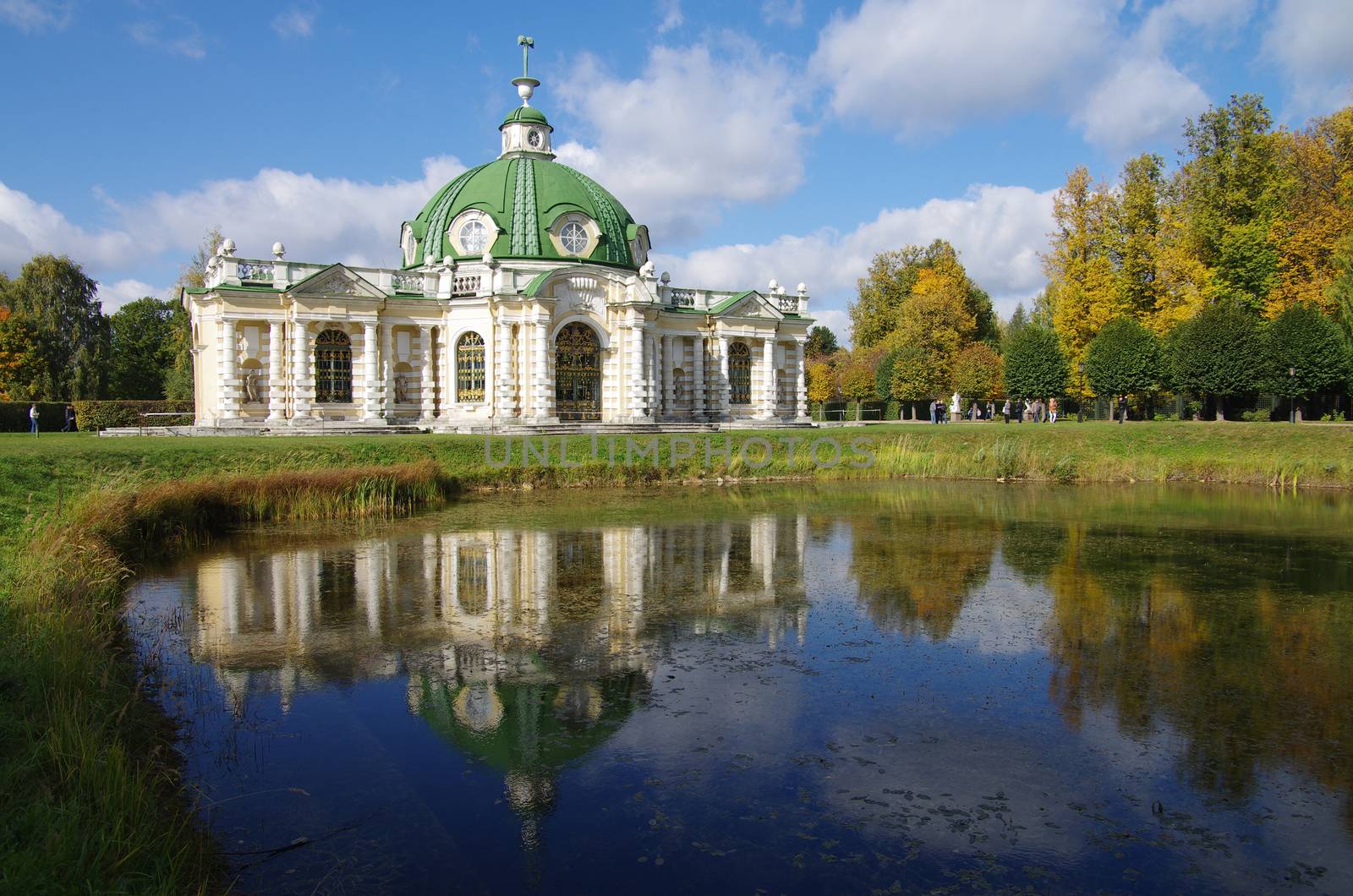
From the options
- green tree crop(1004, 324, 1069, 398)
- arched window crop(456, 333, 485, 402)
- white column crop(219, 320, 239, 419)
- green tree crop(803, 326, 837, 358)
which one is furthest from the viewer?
green tree crop(803, 326, 837, 358)

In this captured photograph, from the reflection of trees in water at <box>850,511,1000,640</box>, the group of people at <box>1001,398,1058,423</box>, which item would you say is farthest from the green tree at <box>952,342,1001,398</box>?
the reflection of trees in water at <box>850,511,1000,640</box>

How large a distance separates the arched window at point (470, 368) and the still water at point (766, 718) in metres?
20.9

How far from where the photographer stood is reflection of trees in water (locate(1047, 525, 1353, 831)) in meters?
6.61

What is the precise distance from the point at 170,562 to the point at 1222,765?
13.4 m

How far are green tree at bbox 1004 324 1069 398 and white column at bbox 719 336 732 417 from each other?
14554mm

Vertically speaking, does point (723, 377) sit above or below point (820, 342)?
below

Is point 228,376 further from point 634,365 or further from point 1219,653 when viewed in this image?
point 1219,653

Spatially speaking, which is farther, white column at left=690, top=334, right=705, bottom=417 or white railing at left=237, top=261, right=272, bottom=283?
white column at left=690, top=334, right=705, bottom=417

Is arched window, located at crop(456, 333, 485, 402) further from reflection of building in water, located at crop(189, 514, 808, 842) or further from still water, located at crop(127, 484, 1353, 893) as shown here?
still water, located at crop(127, 484, 1353, 893)

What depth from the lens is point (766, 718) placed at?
7.27 meters

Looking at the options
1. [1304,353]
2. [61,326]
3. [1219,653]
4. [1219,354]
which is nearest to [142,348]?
[61,326]

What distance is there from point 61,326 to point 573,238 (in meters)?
29.6

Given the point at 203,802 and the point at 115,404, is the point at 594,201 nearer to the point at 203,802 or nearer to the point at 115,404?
the point at 115,404

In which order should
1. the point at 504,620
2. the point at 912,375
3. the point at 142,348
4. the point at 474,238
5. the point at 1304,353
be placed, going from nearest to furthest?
the point at 504,620, the point at 1304,353, the point at 474,238, the point at 912,375, the point at 142,348
